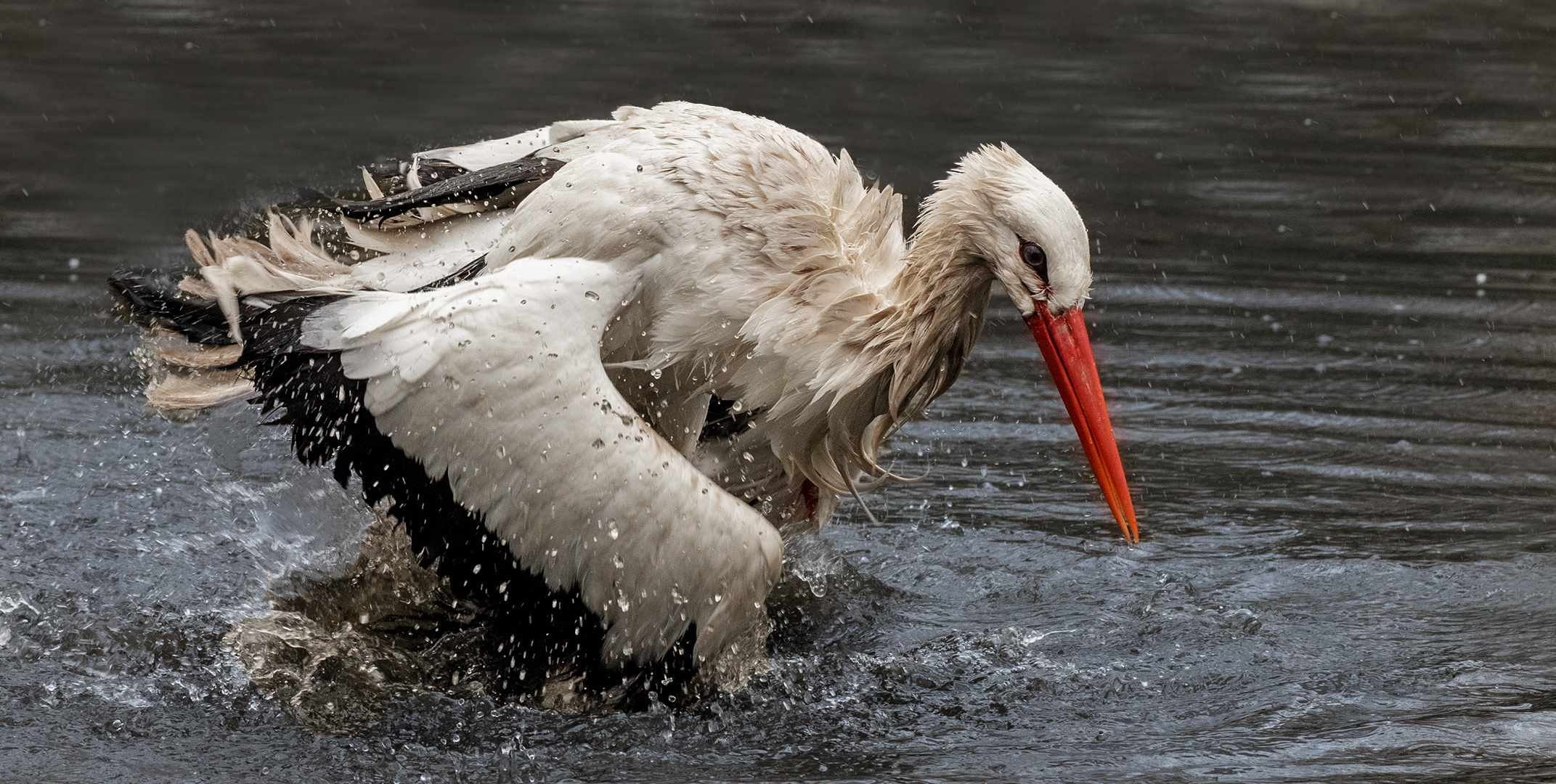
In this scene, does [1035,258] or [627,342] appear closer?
[1035,258]

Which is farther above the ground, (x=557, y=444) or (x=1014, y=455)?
(x=557, y=444)

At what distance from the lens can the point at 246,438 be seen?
17.7 ft

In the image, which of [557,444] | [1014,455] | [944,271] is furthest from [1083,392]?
[1014,455]

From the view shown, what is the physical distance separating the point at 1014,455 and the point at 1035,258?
223cm

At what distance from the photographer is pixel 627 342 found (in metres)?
4.62

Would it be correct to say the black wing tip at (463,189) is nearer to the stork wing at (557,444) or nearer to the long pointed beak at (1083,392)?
the stork wing at (557,444)

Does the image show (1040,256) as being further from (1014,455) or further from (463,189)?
(1014,455)

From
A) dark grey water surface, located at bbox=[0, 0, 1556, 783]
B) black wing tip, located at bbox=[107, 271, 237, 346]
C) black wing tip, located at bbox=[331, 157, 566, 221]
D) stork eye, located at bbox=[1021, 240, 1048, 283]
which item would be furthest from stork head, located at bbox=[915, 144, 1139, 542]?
black wing tip, located at bbox=[107, 271, 237, 346]

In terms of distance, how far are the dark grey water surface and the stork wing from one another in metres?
0.52

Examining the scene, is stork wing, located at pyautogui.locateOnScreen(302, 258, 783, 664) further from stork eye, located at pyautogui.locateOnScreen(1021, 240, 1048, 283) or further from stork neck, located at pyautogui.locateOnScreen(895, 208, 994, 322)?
stork eye, located at pyautogui.locateOnScreen(1021, 240, 1048, 283)

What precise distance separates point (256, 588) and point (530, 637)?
137cm

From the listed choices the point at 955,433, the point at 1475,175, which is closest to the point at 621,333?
the point at 955,433

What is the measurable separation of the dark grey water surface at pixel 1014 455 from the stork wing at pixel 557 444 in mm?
518

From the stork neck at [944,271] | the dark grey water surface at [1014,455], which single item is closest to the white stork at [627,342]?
the stork neck at [944,271]
